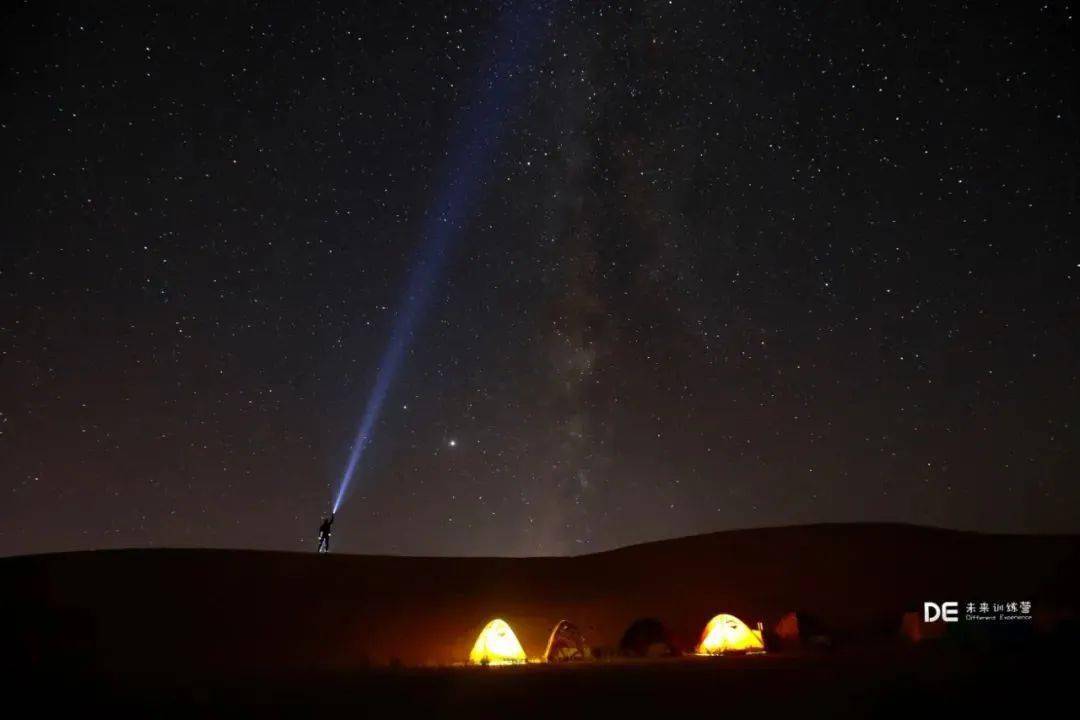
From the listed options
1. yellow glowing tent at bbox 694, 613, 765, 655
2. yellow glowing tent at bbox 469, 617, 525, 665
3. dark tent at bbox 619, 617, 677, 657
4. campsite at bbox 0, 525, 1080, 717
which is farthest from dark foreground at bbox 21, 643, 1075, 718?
dark tent at bbox 619, 617, 677, 657

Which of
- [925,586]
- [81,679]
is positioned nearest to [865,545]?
[925,586]

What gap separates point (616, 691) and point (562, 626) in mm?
10335

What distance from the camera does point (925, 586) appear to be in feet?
83.3

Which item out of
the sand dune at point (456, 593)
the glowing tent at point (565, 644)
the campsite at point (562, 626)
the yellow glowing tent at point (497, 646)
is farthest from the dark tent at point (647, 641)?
the yellow glowing tent at point (497, 646)

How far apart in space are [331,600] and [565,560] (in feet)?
31.1

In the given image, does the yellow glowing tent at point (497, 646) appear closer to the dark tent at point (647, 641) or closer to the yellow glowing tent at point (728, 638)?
the dark tent at point (647, 641)

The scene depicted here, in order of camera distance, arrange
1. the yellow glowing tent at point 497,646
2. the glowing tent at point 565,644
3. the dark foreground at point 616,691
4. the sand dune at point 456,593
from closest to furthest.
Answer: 1. the dark foreground at point 616,691
2. the yellow glowing tent at point 497,646
3. the sand dune at point 456,593
4. the glowing tent at point 565,644

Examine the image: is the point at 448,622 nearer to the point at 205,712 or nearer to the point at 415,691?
the point at 415,691

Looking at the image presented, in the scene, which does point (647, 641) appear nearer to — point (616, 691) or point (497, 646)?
point (497, 646)

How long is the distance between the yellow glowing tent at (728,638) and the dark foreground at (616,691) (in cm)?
645

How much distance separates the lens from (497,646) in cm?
2033

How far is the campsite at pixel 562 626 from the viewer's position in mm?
10961

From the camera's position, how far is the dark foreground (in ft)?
29.9

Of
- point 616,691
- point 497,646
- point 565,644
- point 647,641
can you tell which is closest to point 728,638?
point 647,641
